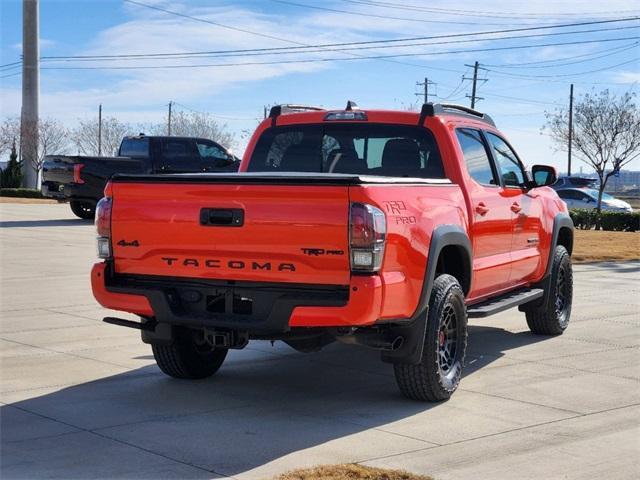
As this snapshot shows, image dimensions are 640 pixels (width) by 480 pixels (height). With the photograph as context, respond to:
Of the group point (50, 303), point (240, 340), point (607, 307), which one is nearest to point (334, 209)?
point (240, 340)

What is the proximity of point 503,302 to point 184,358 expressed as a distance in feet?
8.82

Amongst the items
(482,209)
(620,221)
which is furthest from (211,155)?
(482,209)

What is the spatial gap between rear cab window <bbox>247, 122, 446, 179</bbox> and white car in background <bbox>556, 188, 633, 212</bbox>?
3432 centimetres

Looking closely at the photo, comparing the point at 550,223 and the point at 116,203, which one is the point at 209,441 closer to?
the point at 116,203

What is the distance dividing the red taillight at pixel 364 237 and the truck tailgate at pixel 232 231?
49mm

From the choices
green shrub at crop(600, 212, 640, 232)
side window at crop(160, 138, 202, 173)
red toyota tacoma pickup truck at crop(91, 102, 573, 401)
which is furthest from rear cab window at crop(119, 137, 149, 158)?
red toyota tacoma pickup truck at crop(91, 102, 573, 401)

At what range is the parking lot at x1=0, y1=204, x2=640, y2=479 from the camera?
18.4 feet

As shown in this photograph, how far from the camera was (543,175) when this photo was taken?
31.3ft

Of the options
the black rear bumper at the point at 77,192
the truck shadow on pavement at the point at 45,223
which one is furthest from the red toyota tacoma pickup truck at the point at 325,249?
the black rear bumper at the point at 77,192

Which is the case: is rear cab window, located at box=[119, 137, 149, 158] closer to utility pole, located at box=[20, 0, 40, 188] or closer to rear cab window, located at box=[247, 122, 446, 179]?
rear cab window, located at box=[247, 122, 446, 179]

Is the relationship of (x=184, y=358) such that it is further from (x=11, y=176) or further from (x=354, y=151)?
(x=11, y=176)

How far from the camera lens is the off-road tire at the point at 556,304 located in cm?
988

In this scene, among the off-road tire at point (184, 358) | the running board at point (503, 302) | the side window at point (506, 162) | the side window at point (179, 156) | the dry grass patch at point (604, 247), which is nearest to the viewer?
the off-road tire at point (184, 358)

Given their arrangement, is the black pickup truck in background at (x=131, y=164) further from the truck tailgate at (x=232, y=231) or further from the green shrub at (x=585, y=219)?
the truck tailgate at (x=232, y=231)
